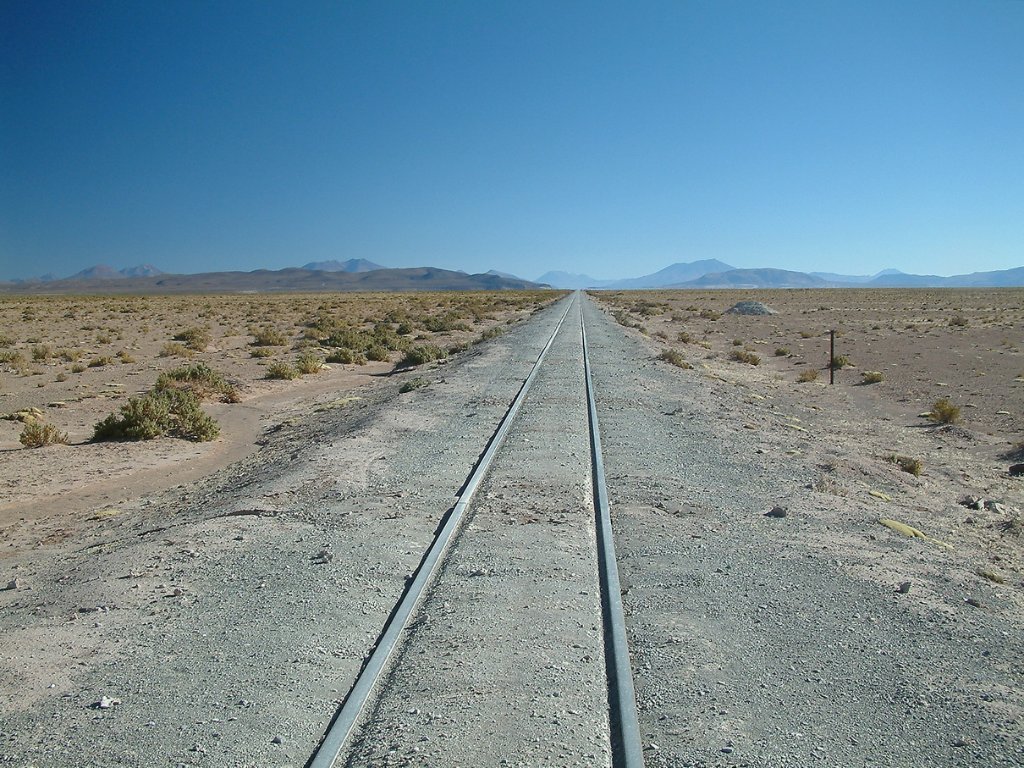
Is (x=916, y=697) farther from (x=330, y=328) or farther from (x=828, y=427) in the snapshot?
→ (x=330, y=328)

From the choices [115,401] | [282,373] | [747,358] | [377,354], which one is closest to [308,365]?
[282,373]

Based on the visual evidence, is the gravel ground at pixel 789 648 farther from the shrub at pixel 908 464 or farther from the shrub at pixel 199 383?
the shrub at pixel 199 383

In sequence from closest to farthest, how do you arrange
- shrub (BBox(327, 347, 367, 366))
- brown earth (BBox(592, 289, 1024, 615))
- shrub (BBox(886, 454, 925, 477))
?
brown earth (BBox(592, 289, 1024, 615)) → shrub (BBox(886, 454, 925, 477)) → shrub (BBox(327, 347, 367, 366))

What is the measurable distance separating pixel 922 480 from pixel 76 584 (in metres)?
10.8

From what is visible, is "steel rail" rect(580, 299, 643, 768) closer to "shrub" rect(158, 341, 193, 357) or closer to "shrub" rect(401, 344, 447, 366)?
"shrub" rect(401, 344, 447, 366)

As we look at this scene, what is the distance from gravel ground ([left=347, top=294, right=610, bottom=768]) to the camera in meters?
4.04

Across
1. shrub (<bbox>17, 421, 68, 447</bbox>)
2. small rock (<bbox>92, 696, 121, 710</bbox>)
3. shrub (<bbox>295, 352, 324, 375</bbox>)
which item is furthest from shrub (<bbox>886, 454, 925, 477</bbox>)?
shrub (<bbox>295, 352, 324, 375</bbox>)

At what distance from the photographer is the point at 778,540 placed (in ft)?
25.2

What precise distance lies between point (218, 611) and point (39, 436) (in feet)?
32.5

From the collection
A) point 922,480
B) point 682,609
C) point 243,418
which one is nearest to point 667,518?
point 682,609

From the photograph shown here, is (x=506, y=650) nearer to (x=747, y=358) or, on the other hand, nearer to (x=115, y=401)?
(x=115, y=401)

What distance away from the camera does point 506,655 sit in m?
5.01

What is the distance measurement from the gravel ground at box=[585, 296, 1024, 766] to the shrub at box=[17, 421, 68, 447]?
10.3m

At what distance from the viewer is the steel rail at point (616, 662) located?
13.0 ft
